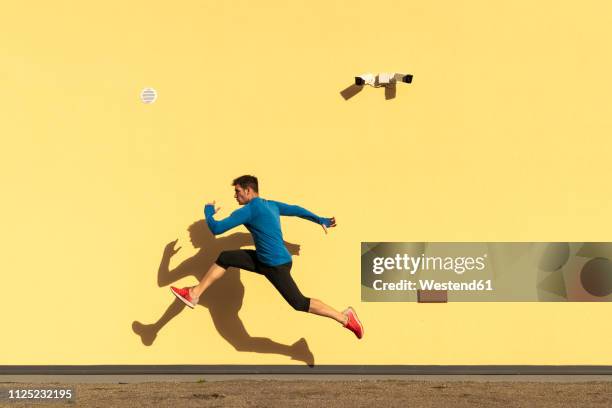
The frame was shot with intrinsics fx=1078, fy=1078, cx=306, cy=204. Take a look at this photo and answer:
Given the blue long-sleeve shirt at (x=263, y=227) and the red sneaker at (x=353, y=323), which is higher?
the blue long-sleeve shirt at (x=263, y=227)

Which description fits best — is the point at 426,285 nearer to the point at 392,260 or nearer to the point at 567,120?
the point at 392,260

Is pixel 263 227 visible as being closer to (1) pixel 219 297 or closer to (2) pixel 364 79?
(1) pixel 219 297

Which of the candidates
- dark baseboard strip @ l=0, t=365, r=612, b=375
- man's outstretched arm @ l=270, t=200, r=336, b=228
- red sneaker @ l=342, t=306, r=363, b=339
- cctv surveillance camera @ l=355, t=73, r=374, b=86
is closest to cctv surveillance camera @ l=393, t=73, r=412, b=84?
cctv surveillance camera @ l=355, t=73, r=374, b=86

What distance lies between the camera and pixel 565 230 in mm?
10422

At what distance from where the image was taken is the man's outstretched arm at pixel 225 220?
376 inches

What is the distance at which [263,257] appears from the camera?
9766mm

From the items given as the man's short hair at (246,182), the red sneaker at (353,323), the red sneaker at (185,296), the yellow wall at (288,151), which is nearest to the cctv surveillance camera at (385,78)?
the yellow wall at (288,151)

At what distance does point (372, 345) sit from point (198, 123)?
2733 mm

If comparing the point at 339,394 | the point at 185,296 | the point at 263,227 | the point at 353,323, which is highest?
the point at 263,227

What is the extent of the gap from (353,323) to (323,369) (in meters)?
0.79
